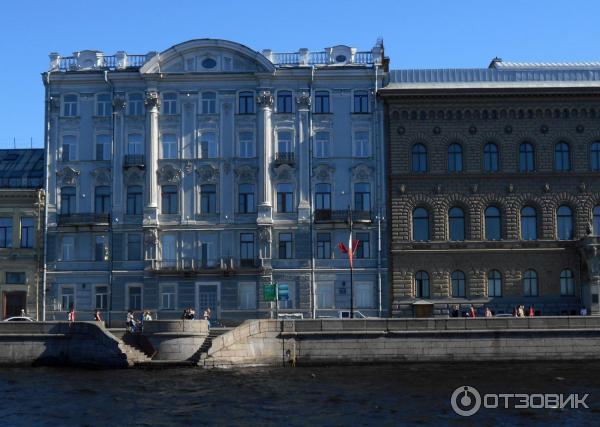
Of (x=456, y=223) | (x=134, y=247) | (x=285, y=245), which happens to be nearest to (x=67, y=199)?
(x=134, y=247)

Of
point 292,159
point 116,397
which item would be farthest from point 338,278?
point 116,397

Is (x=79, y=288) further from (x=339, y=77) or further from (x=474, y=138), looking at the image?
(x=474, y=138)

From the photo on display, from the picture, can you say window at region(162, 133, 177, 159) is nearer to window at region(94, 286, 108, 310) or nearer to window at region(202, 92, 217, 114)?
window at region(202, 92, 217, 114)

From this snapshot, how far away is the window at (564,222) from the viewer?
219 feet

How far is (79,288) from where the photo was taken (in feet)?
221

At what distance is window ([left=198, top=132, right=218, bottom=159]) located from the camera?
67.8 metres

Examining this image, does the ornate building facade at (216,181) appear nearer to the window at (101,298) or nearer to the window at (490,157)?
the window at (101,298)

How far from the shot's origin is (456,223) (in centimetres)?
6712

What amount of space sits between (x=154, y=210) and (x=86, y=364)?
15506 millimetres

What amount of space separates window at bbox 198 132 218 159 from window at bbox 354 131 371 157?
9.03 metres

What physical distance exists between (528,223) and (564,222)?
228 cm

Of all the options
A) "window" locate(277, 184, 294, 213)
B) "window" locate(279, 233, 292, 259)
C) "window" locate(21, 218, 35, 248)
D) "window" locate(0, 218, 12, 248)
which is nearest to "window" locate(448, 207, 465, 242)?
"window" locate(277, 184, 294, 213)

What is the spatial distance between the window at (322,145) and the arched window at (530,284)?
48.4ft

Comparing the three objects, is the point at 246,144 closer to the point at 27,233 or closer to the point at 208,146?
the point at 208,146
